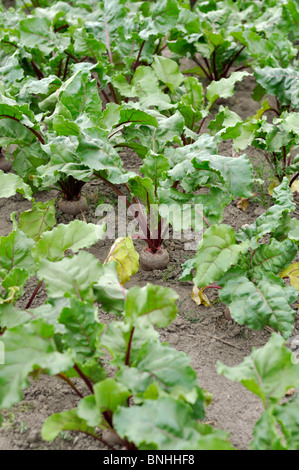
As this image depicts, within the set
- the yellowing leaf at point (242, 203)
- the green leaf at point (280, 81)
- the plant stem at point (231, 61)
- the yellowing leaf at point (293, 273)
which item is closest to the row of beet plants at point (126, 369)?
the yellowing leaf at point (293, 273)

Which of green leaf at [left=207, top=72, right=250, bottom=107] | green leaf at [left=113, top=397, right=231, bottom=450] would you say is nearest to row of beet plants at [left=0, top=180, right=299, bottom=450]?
green leaf at [left=113, top=397, right=231, bottom=450]

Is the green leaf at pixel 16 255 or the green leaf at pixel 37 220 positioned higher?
the green leaf at pixel 16 255

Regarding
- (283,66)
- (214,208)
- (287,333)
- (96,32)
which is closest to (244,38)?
(283,66)

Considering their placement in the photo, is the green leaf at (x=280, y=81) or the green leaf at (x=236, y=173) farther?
the green leaf at (x=280, y=81)

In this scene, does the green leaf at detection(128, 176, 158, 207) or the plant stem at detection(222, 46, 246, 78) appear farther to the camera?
the plant stem at detection(222, 46, 246, 78)

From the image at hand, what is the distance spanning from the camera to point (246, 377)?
1.89 metres

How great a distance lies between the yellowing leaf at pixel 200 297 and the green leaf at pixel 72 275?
761mm

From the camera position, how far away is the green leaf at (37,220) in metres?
3.05

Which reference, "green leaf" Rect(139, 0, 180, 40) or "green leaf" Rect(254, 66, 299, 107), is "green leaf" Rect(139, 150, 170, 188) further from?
"green leaf" Rect(139, 0, 180, 40)

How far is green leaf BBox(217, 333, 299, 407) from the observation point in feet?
6.22

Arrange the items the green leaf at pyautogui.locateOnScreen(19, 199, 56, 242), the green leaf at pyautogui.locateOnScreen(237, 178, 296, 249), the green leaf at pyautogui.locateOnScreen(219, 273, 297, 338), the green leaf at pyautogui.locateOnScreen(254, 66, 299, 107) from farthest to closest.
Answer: the green leaf at pyautogui.locateOnScreen(254, 66, 299, 107) < the green leaf at pyautogui.locateOnScreen(19, 199, 56, 242) < the green leaf at pyautogui.locateOnScreen(237, 178, 296, 249) < the green leaf at pyautogui.locateOnScreen(219, 273, 297, 338)

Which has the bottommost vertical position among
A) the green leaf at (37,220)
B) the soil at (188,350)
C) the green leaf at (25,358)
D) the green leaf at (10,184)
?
the soil at (188,350)

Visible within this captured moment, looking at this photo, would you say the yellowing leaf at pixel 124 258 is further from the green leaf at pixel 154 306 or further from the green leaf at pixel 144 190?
the green leaf at pixel 154 306
